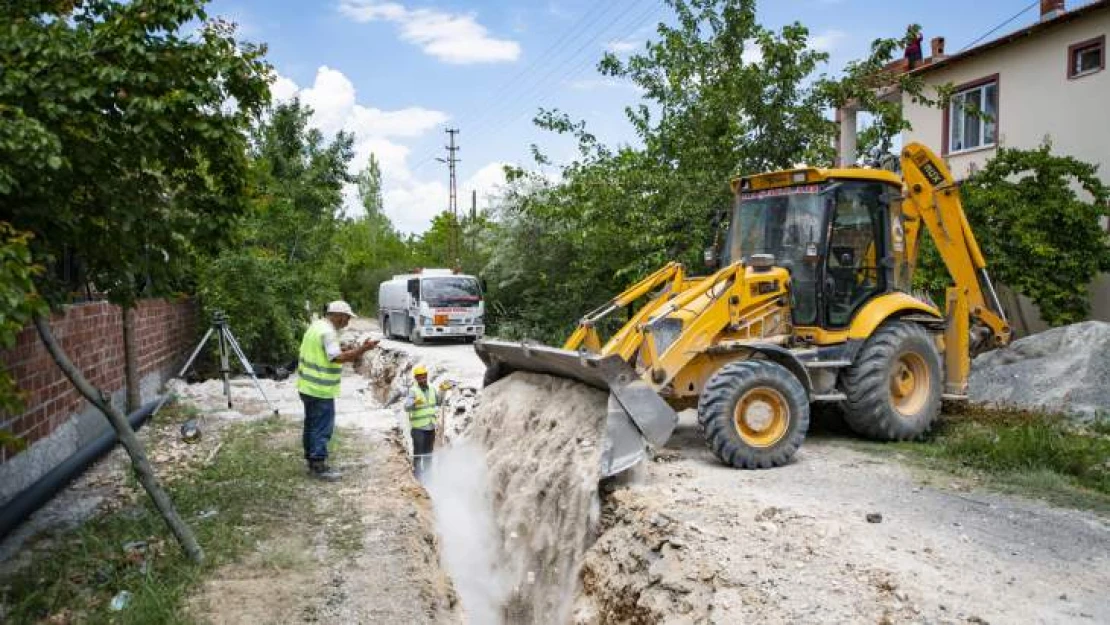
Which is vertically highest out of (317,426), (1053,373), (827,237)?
(827,237)

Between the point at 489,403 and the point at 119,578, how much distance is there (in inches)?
176

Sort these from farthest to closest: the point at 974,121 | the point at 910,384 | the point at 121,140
Answer: the point at 974,121 → the point at 910,384 → the point at 121,140

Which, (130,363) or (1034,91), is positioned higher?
(1034,91)

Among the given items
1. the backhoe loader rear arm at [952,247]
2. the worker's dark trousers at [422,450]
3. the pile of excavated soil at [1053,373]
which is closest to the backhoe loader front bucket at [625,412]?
the worker's dark trousers at [422,450]

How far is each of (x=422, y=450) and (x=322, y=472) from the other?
5.42ft

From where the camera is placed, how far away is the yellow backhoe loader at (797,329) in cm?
717

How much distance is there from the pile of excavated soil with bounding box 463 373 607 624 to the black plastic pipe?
361 cm

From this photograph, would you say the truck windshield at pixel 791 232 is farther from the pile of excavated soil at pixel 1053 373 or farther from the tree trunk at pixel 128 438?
the tree trunk at pixel 128 438

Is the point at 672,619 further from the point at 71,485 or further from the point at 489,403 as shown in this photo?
the point at 71,485

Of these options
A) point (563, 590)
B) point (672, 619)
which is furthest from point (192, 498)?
point (672, 619)

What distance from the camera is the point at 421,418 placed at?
9.16 meters

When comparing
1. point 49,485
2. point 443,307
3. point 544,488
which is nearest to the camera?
point 49,485

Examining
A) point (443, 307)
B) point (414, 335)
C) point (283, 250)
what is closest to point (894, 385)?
point (283, 250)

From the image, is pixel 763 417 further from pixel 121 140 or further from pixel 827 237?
pixel 121 140
